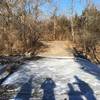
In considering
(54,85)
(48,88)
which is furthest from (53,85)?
(48,88)

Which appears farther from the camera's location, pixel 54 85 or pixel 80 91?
pixel 54 85

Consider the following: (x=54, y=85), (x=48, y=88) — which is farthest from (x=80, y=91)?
(x=54, y=85)

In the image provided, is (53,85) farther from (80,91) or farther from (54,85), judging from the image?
(80,91)

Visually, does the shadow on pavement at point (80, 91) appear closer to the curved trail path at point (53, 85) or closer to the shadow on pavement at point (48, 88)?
the curved trail path at point (53, 85)

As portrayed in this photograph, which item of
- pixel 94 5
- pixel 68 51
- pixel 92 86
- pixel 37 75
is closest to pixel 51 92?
pixel 92 86

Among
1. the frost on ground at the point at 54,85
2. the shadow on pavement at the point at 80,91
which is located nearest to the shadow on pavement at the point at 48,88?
the frost on ground at the point at 54,85

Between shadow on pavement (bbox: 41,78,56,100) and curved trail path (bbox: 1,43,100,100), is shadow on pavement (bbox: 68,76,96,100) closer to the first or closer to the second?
curved trail path (bbox: 1,43,100,100)

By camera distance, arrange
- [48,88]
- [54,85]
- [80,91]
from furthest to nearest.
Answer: [54,85] → [48,88] → [80,91]

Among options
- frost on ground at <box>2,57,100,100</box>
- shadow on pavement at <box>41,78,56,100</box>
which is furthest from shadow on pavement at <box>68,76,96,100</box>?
shadow on pavement at <box>41,78,56,100</box>

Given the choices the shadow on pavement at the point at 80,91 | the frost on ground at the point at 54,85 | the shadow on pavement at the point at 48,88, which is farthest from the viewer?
the frost on ground at the point at 54,85

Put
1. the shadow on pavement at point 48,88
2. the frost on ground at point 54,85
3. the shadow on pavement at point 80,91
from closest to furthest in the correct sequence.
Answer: the shadow on pavement at point 80,91 < the shadow on pavement at point 48,88 < the frost on ground at point 54,85

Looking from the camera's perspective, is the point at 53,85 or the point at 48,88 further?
the point at 53,85

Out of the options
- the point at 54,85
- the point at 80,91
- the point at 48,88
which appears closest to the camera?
the point at 80,91

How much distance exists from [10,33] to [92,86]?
1849 cm
